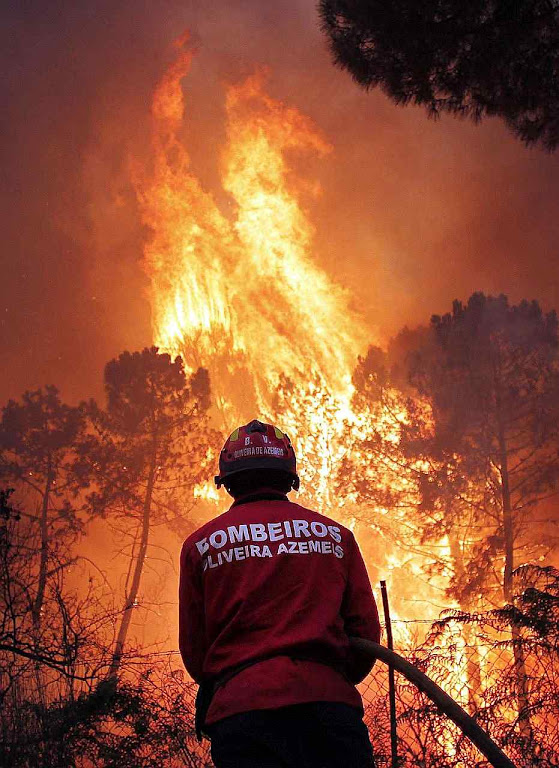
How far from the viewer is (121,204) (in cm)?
6100

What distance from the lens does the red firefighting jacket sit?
2.14m

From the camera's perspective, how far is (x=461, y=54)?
8.01 meters

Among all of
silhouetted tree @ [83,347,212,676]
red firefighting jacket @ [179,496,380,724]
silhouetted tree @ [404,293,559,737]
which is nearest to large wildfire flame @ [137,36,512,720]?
silhouetted tree @ [83,347,212,676]

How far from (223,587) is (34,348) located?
A: 141ft

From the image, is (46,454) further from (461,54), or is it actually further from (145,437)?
(461,54)

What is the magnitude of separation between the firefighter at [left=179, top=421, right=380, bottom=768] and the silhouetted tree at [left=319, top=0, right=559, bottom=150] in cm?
701

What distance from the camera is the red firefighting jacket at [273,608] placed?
2.14 metres

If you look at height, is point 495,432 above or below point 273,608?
above

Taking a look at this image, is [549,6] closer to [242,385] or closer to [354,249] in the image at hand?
[242,385]

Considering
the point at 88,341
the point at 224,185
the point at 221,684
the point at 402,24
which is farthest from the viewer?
the point at 224,185

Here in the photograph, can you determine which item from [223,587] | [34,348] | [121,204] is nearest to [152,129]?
[121,204]

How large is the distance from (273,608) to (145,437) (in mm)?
22599

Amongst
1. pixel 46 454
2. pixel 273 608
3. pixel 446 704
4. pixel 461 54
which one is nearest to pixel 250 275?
pixel 46 454

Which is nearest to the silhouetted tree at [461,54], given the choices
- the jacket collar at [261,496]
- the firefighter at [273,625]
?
the firefighter at [273,625]
